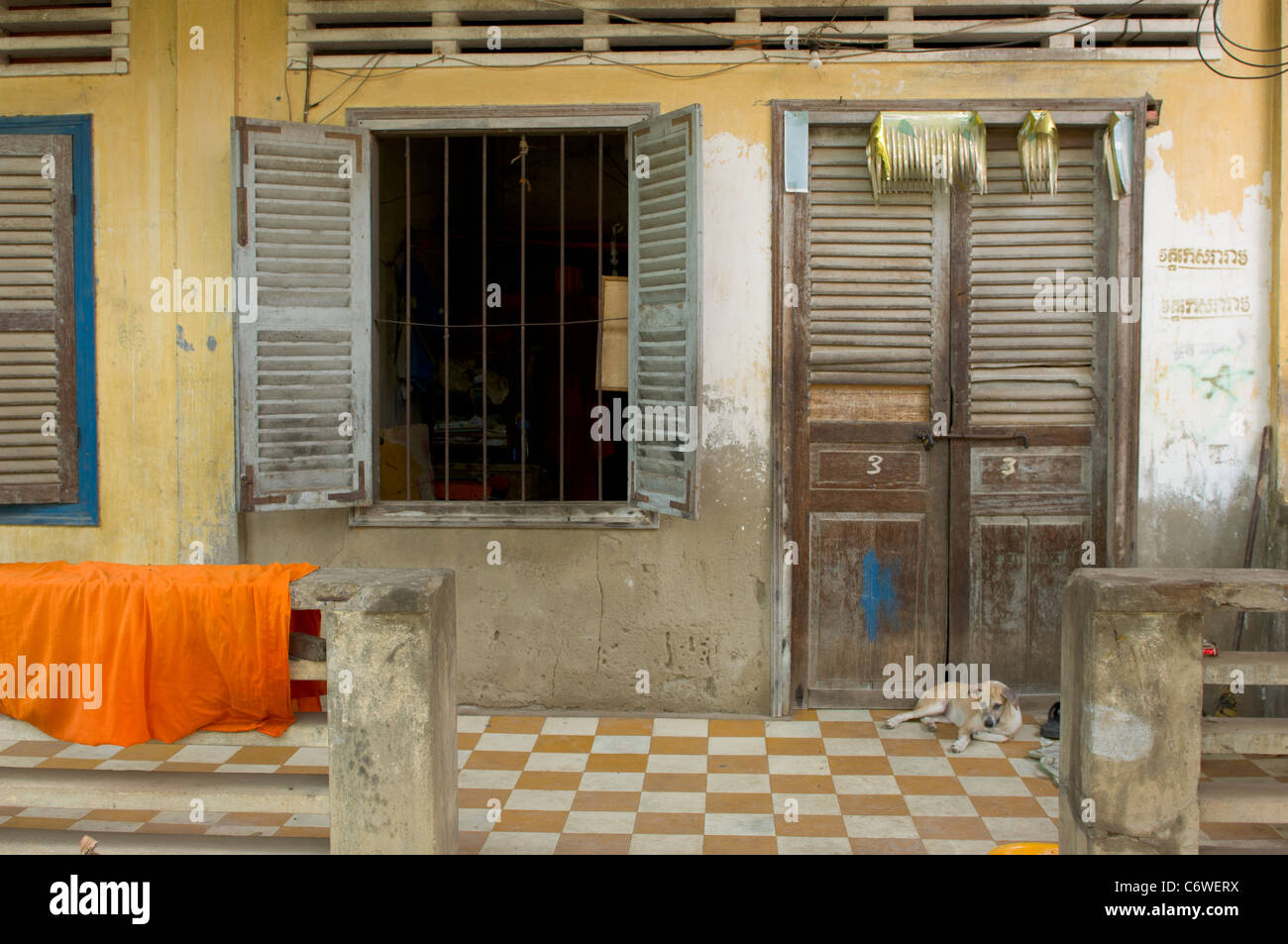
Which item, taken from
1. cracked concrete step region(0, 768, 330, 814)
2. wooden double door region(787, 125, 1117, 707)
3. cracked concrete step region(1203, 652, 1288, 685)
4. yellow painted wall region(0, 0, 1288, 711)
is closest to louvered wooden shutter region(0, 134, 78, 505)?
yellow painted wall region(0, 0, 1288, 711)

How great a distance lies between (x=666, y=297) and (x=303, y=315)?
1.84 meters

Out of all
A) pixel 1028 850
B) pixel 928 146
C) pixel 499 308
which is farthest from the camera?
pixel 499 308

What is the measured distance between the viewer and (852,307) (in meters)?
5.77

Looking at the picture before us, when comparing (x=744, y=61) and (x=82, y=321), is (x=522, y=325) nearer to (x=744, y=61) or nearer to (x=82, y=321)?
(x=744, y=61)

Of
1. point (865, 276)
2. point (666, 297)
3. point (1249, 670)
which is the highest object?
point (865, 276)

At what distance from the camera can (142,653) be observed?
3.43 meters

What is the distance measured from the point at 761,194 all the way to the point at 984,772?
3.03 m

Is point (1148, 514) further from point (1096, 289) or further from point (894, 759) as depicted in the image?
point (894, 759)

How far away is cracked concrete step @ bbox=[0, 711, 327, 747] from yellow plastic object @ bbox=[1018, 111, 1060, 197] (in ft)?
14.1

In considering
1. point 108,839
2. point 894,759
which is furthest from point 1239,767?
point 108,839

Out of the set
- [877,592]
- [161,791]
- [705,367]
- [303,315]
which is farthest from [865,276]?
[161,791]

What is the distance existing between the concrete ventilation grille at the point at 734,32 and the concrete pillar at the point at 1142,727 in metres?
3.41

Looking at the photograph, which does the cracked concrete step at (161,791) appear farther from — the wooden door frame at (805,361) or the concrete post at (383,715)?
the wooden door frame at (805,361)

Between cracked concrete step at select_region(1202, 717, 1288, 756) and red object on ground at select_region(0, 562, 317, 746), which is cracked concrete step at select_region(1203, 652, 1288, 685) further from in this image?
red object on ground at select_region(0, 562, 317, 746)
